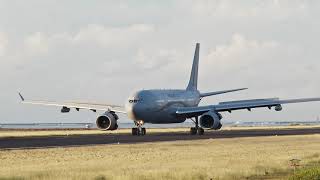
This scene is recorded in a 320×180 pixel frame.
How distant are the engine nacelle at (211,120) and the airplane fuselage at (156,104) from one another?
501cm

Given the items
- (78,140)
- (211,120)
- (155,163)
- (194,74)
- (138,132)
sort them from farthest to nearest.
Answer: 1. (194,74)
2. (211,120)
3. (138,132)
4. (78,140)
5. (155,163)

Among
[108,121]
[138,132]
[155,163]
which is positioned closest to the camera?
[155,163]

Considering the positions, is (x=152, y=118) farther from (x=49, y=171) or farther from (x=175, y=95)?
(x=49, y=171)

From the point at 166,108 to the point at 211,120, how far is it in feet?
20.9

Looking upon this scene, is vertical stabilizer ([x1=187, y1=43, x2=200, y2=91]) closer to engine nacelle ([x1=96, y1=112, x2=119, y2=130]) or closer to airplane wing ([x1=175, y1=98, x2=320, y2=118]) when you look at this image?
airplane wing ([x1=175, y1=98, x2=320, y2=118])

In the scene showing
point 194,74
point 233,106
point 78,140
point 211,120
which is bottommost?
point 78,140

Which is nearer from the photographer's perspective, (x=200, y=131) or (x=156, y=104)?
(x=200, y=131)

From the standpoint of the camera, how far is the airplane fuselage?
222 feet

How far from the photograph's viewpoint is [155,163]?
29.4 metres

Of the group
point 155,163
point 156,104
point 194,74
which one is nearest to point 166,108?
point 156,104

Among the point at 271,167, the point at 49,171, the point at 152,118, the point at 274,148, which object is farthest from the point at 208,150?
the point at 152,118

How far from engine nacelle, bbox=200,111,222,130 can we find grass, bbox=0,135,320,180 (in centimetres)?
2587

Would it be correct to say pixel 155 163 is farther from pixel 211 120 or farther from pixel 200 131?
pixel 200 131

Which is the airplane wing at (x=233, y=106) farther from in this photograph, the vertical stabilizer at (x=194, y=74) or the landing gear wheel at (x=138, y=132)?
the vertical stabilizer at (x=194, y=74)
